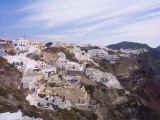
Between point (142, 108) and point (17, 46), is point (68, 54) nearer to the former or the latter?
point (17, 46)

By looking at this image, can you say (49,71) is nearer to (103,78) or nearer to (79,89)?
(79,89)

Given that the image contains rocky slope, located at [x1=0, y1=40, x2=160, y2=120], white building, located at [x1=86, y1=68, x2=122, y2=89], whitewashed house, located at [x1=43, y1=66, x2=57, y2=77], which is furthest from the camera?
white building, located at [x1=86, y1=68, x2=122, y2=89]

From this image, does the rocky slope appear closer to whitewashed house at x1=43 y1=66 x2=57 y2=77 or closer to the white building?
the white building

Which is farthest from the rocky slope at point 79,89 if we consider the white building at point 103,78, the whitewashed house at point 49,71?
the whitewashed house at point 49,71

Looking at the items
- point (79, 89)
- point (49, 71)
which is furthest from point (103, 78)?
point (79, 89)

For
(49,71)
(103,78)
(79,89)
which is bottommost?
(103,78)

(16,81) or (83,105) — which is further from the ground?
(16,81)

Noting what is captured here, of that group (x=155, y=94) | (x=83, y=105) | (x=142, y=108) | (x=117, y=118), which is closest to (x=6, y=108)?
(x=83, y=105)

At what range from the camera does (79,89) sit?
51.1 meters

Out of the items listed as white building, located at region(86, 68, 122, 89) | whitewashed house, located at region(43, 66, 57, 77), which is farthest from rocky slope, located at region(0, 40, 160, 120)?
whitewashed house, located at region(43, 66, 57, 77)

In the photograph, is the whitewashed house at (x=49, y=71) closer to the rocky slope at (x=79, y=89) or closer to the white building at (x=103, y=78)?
the rocky slope at (x=79, y=89)

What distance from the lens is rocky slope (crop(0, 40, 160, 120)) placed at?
40.7 metres

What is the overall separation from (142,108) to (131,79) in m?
17.5

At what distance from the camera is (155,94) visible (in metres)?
79.2
